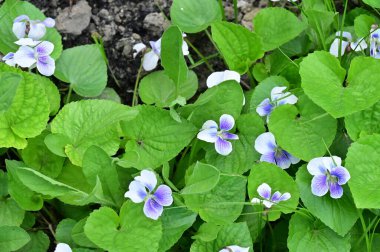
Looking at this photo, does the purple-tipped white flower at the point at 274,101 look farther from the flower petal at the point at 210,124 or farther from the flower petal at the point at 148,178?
the flower petal at the point at 148,178

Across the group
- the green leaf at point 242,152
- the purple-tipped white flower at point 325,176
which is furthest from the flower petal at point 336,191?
the green leaf at point 242,152

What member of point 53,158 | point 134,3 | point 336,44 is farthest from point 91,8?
point 336,44

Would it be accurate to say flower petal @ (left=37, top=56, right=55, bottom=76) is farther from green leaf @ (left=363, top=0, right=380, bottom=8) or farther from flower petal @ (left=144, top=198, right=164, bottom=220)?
green leaf @ (left=363, top=0, right=380, bottom=8)

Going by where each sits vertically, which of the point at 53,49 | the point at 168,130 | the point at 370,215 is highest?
the point at 53,49

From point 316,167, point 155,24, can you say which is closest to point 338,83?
point 316,167

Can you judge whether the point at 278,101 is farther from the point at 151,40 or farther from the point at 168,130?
the point at 151,40

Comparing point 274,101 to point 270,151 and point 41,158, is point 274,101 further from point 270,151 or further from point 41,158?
point 41,158
